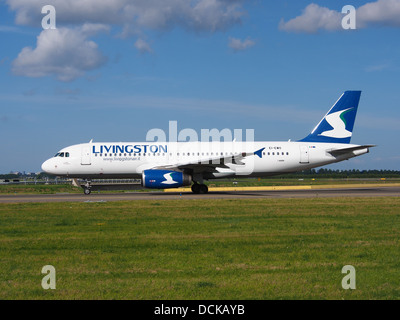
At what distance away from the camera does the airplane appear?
34.8m

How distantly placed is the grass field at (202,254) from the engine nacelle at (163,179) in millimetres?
11964

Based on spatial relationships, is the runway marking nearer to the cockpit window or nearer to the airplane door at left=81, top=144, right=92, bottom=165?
the airplane door at left=81, top=144, right=92, bottom=165

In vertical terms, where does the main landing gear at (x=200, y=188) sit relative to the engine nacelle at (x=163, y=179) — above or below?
below

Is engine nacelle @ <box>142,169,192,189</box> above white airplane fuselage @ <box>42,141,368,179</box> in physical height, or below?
below

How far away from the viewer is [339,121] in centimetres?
3747

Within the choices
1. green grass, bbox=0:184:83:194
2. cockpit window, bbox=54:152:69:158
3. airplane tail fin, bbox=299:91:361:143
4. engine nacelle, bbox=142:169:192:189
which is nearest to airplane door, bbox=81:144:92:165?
cockpit window, bbox=54:152:69:158

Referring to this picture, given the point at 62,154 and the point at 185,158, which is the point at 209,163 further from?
the point at 62,154

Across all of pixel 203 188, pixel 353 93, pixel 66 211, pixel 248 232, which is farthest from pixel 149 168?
pixel 248 232

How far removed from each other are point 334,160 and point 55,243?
28361mm

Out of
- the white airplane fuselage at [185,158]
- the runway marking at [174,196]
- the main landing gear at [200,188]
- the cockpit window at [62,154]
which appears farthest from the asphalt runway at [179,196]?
the cockpit window at [62,154]

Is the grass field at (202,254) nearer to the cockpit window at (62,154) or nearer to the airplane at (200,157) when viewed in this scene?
the airplane at (200,157)

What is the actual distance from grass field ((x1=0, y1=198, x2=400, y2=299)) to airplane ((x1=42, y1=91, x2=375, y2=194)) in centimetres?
1538

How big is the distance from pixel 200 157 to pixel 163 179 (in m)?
5.20

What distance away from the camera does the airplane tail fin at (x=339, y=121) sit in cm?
3744
